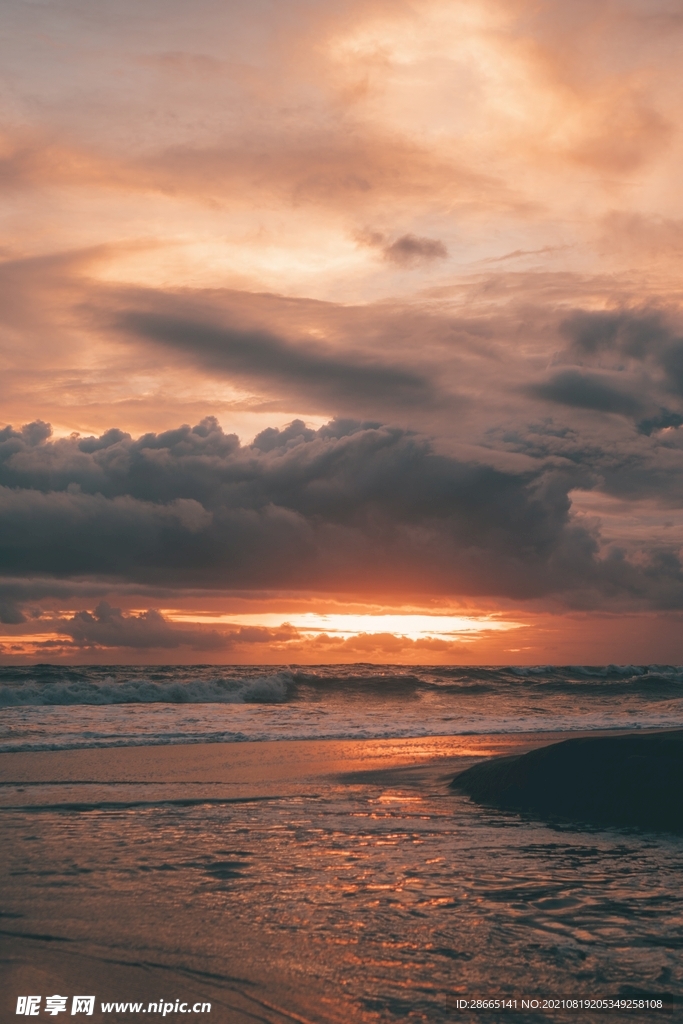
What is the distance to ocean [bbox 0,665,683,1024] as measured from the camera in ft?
15.2

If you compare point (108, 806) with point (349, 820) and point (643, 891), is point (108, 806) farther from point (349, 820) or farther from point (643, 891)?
point (643, 891)

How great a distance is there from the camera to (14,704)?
31328mm

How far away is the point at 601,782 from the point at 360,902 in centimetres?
472

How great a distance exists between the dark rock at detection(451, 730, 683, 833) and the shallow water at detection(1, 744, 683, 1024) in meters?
0.63

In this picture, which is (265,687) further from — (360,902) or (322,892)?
(360,902)

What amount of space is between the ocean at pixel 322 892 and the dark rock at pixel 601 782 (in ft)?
1.76

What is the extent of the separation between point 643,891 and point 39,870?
5306mm

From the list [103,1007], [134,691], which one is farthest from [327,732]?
[103,1007]

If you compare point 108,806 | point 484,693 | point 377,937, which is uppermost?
point 377,937

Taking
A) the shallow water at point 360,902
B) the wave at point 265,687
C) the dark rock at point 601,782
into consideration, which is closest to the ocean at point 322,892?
the shallow water at point 360,902

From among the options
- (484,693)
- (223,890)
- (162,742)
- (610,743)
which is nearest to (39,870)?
(223,890)

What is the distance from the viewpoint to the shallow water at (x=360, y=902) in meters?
4.70

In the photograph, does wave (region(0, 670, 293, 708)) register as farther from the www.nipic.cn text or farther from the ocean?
the www.nipic.cn text

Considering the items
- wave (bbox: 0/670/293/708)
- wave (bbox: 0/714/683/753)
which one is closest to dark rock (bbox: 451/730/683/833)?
wave (bbox: 0/714/683/753)
